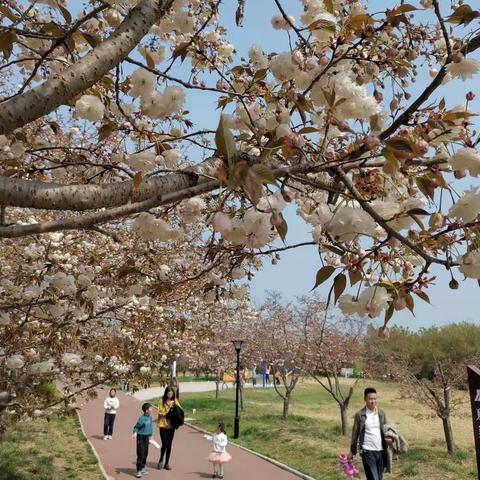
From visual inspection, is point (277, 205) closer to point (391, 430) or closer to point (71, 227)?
point (71, 227)

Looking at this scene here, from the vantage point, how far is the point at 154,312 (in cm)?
607

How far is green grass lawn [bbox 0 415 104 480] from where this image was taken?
8.88 m

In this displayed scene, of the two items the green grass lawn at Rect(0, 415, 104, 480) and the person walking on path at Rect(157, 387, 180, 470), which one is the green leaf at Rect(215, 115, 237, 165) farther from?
the person walking on path at Rect(157, 387, 180, 470)

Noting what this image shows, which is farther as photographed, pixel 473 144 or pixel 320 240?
pixel 320 240

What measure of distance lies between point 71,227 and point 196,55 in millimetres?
1781

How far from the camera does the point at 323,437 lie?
44.7 feet

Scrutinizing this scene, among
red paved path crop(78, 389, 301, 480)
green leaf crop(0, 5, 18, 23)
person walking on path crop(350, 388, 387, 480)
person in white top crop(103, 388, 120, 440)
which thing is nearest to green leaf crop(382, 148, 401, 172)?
green leaf crop(0, 5, 18, 23)

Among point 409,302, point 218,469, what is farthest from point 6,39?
point 218,469

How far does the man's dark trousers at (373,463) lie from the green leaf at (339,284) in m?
5.05

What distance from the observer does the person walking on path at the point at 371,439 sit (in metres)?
6.22

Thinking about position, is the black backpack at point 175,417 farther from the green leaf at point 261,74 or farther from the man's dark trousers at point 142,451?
the green leaf at point 261,74

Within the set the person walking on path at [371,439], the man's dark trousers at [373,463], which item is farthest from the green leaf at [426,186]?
the man's dark trousers at [373,463]

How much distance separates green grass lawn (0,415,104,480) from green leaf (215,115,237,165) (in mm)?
7052

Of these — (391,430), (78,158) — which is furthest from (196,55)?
(391,430)
